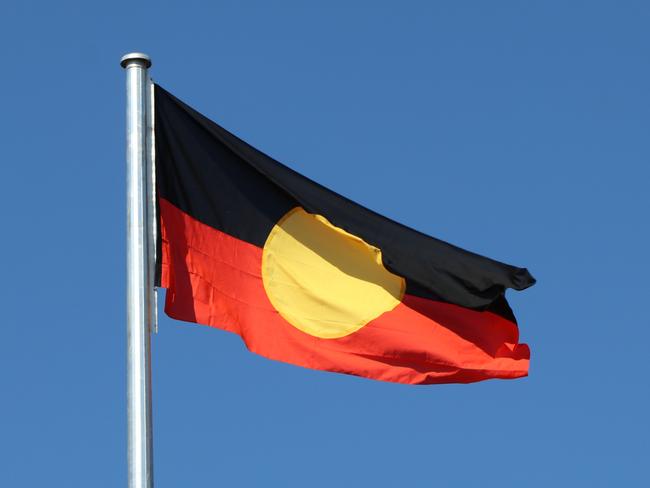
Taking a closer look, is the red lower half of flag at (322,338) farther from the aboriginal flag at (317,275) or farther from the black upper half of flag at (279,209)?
the black upper half of flag at (279,209)

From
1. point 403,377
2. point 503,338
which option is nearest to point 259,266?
point 403,377

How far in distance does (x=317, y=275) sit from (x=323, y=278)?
0.07 meters

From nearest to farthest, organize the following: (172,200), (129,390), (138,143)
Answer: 1. (129,390)
2. (138,143)
3. (172,200)

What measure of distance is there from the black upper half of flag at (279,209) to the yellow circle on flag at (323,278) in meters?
0.15

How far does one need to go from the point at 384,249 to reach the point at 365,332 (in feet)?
2.92

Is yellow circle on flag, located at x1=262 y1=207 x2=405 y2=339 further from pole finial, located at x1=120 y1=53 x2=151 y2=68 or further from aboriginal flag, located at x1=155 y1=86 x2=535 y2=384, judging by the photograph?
pole finial, located at x1=120 y1=53 x2=151 y2=68

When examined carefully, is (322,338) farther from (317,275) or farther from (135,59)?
(135,59)

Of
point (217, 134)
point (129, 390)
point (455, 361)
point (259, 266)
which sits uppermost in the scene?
point (217, 134)

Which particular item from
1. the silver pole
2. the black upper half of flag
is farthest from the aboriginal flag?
the silver pole

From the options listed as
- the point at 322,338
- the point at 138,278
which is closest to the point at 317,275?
the point at 322,338

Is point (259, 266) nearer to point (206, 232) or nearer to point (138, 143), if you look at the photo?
point (206, 232)

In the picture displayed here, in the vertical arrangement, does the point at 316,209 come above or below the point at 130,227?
above

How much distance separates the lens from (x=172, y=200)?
13242 millimetres

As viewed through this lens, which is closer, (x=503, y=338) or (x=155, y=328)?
(x=155, y=328)
